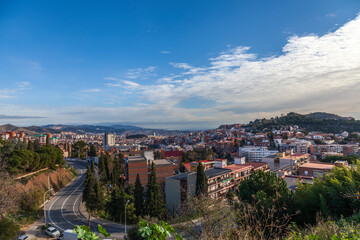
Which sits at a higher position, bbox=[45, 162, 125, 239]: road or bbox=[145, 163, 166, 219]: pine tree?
bbox=[145, 163, 166, 219]: pine tree

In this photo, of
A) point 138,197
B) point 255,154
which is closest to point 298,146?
point 255,154

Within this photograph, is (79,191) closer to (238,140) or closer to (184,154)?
(184,154)

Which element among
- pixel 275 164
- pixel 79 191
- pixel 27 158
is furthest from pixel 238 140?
pixel 27 158

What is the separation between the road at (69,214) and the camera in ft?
49.8

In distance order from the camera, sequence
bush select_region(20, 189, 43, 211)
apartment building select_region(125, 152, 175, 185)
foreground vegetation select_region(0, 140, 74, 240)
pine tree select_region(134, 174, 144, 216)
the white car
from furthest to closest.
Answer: apartment building select_region(125, 152, 175, 185)
pine tree select_region(134, 174, 144, 216)
bush select_region(20, 189, 43, 211)
the white car
foreground vegetation select_region(0, 140, 74, 240)

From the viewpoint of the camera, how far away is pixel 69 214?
17.5 m

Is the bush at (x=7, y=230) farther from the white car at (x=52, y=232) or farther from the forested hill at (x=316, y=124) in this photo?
the forested hill at (x=316, y=124)

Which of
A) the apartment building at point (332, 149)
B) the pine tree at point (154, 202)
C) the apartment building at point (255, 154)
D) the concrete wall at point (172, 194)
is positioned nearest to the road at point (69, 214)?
the pine tree at point (154, 202)

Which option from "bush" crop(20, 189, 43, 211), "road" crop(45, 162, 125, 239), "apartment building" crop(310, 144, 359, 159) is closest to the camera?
"road" crop(45, 162, 125, 239)

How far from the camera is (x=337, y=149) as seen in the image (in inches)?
2009

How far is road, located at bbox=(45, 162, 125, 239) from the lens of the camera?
15172mm

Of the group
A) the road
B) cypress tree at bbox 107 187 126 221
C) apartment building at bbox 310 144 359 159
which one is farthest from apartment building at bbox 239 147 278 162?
cypress tree at bbox 107 187 126 221

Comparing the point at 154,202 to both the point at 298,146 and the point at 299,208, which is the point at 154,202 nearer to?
the point at 299,208

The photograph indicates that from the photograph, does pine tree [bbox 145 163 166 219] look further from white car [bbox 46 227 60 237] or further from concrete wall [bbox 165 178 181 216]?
white car [bbox 46 227 60 237]
